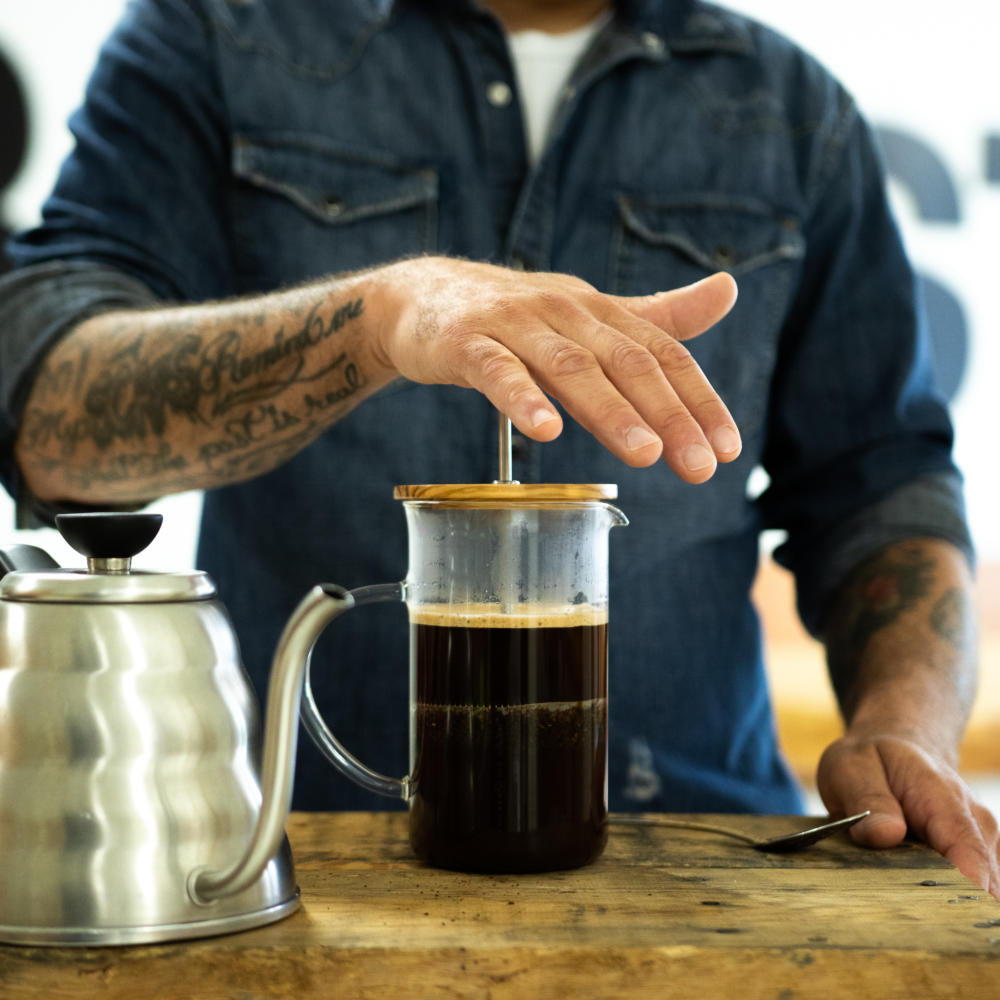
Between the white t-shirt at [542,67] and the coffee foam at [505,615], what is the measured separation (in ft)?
2.84

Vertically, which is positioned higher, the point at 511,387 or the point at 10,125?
the point at 10,125

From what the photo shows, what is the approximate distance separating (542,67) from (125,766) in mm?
1133

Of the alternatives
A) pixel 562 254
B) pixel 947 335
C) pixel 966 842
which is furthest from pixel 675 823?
pixel 947 335

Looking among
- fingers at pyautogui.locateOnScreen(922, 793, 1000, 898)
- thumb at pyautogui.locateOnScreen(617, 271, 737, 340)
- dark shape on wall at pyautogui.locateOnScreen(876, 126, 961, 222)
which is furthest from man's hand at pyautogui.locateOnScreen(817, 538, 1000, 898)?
dark shape on wall at pyautogui.locateOnScreen(876, 126, 961, 222)

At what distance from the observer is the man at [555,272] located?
1.30 m

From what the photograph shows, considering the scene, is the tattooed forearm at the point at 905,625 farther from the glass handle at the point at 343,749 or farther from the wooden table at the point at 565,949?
the glass handle at the point at 343,749

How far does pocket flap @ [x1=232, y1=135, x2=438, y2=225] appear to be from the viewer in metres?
1.40

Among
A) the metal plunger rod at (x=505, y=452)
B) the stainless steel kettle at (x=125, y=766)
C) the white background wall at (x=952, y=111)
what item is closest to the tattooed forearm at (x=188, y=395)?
the metal plunger rod at (x=505, y=452)

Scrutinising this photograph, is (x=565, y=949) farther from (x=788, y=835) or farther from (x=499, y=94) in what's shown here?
(x=499, y=94)

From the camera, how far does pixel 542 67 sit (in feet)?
4.86

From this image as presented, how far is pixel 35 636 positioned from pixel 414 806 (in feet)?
0.87

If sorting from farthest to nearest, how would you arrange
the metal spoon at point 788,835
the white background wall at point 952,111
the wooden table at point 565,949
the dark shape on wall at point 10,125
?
the white background wall at point 952,111, the dark shape on wall at point 10,125, the metal spoon at point 788,835, the wooden table at point 565,949

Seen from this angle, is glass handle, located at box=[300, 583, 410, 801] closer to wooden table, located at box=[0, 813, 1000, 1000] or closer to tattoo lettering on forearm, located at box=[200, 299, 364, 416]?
wooden table, located at box=[0, 813, 1000, 1000]

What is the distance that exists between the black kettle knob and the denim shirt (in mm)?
709
